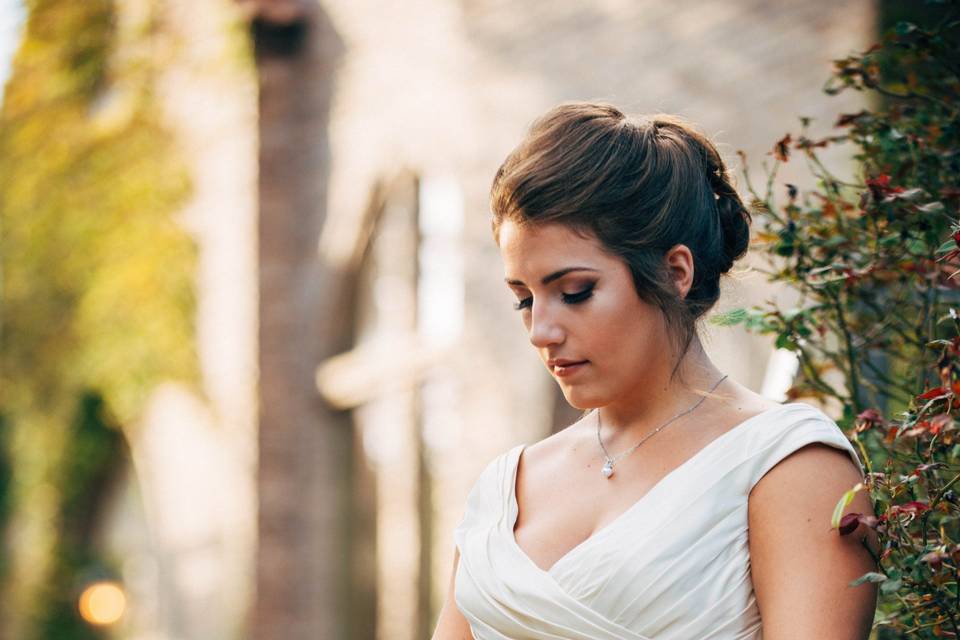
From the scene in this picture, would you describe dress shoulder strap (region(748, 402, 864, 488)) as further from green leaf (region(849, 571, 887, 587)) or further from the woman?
green leaf (region(849, 571, 887, 587))

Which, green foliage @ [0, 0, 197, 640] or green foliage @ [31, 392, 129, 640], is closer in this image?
green foliage @ [0, 0, 197, 640]

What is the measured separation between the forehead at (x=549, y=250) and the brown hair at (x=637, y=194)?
0.01 meters

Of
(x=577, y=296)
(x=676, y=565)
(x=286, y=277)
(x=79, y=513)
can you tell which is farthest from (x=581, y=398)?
(x=79, y=513)

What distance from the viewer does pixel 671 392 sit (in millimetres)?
2148

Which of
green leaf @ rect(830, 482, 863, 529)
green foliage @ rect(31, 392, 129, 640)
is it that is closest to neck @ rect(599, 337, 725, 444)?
green leaf @ rect(830, 482, 863, 529)

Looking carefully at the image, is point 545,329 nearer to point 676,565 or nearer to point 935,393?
point 676,565

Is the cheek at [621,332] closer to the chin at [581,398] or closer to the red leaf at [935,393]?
the chin at [581,398]

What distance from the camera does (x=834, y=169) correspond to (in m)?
5.46

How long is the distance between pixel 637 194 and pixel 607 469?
1.57 feet

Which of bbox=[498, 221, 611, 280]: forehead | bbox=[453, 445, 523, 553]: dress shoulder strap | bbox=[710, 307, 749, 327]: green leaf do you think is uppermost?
bbox=[498, 221, 611, 280]: forehead

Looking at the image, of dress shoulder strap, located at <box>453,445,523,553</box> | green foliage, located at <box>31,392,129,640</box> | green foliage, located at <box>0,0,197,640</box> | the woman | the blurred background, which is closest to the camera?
the woman

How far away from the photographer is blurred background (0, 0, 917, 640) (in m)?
6.75

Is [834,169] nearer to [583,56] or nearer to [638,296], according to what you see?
[583,56]

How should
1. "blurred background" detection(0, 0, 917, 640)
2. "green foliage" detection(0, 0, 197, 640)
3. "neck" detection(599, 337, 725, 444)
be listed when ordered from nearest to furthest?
"neck" detection(599, 337, 725, 444) → "blurred background" detection(0, 0, 917, 640) → "green foliage" detection(0, 0, 197, 640)
